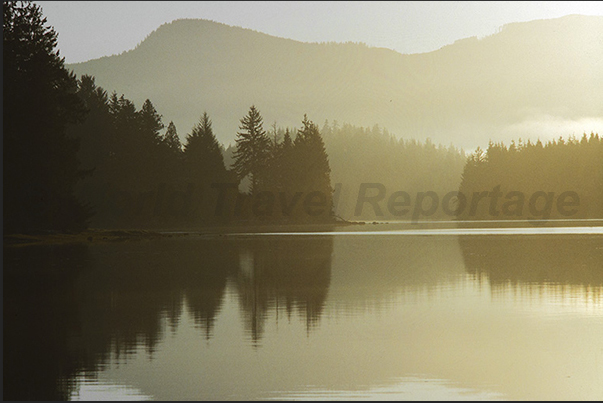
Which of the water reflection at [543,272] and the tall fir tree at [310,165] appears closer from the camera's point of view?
the water reflection at [543,272]

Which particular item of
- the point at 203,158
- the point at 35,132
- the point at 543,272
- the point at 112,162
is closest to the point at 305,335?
the point at 543,272

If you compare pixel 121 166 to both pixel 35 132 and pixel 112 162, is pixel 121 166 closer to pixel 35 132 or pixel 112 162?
pixel 112 162

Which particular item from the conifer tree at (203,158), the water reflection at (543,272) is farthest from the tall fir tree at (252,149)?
the water reflection at (543,272)

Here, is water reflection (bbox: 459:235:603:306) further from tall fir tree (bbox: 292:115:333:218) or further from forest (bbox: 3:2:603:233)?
tall fir tree (bbox: 292:115:333:218)

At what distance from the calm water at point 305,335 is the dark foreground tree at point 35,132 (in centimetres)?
2136

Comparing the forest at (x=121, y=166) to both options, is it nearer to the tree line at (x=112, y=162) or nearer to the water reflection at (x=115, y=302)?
the tree line at (x=112, y=162)

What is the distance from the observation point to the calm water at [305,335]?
1023cm

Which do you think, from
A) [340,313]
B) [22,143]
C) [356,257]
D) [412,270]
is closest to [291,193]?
[22,143]

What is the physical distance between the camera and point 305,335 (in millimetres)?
14141

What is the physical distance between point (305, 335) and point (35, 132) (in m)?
40.1

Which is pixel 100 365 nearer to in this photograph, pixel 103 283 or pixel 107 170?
pixel 103 283

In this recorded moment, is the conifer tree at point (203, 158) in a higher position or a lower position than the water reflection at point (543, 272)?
higher

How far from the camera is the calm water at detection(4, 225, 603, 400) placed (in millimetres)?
10227

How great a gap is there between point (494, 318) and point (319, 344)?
4.76m
